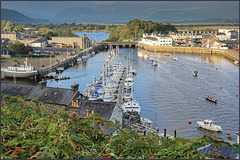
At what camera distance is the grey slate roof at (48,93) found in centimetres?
878

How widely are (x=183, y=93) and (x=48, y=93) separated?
8.75 metres

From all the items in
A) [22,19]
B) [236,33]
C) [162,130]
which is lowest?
[162,130]

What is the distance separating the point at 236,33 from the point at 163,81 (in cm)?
3982

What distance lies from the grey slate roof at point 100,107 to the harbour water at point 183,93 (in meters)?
2.99

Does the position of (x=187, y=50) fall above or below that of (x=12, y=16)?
below

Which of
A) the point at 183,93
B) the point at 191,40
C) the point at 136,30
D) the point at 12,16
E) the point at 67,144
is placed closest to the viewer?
the point at 67,144

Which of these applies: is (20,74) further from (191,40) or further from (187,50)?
(191,40)

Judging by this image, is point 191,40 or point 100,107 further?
point 191,40

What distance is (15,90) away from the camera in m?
9.62

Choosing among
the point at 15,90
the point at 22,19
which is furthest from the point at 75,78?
the point at 22,19

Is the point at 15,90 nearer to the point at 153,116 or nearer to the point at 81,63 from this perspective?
the point at 153,116

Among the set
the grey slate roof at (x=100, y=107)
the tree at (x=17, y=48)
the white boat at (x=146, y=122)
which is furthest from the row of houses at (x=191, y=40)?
the grey slate roof at (x=100, y=107)

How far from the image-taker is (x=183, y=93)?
52.6ft

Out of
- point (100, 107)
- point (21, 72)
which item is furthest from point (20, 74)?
point (100, 107)
